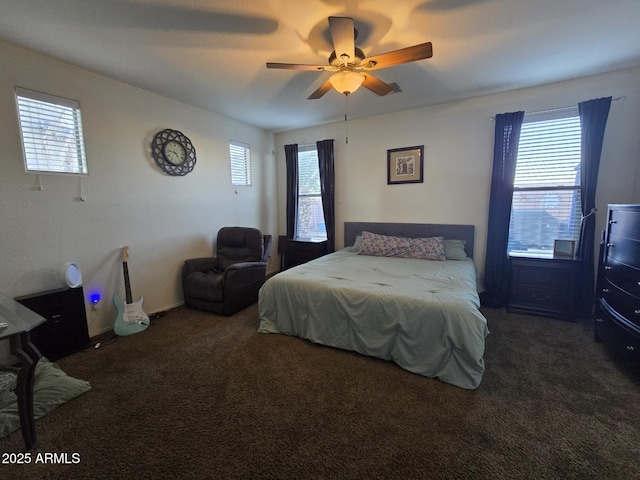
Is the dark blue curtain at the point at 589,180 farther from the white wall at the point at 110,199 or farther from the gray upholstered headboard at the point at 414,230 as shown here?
the white wall at the point at 110,199

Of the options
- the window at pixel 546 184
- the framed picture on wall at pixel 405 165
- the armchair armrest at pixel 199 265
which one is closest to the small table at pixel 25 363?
the armchair armrest at pixel 199 265

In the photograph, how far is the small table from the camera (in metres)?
1.41

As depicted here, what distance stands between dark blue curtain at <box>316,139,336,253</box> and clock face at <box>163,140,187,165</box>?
2.07 metres

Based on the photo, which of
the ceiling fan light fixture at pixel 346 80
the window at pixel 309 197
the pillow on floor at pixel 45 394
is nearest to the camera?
the pillow on floor at pixel 45 394

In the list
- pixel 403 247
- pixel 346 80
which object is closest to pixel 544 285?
pixel 403 247

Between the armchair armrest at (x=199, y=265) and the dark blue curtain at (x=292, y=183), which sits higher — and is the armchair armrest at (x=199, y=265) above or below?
below

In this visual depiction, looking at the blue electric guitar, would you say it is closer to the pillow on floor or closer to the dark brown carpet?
the dark brown carpet

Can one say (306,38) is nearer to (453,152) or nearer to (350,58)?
(350,58)

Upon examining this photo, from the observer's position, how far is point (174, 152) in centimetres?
346

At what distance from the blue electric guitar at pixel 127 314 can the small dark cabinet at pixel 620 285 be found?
171 inches

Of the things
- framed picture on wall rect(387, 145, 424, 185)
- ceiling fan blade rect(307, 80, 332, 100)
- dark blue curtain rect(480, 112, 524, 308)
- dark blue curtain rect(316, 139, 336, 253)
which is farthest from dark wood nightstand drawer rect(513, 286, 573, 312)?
ceiling fan blade rect(307, 80, 332, 100)

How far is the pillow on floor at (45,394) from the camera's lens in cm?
164

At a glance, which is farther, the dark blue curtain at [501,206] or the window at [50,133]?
the dark blue curtain at [501,206]

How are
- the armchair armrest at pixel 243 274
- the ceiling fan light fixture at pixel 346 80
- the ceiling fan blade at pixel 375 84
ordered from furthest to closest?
the armchair armrest at pixel 243 274, the ceiling fan blade at pixel 375 84, the ceiling fan light fixture at pixel 346 80
